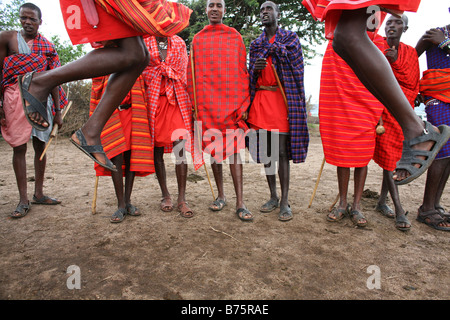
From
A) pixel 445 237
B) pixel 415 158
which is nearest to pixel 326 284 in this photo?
pixel 415 158

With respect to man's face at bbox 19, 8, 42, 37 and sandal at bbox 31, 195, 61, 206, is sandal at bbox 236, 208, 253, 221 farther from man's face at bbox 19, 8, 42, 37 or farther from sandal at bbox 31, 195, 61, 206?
man's face at bbox 19, 8, 42, 37

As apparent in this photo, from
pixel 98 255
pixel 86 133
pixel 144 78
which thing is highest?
pixel 144 78

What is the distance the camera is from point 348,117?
2.83m

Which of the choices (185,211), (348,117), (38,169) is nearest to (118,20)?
(185,211)

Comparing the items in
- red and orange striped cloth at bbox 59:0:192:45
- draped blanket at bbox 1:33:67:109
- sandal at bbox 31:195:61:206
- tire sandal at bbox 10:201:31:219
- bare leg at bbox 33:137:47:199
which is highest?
red and orange striped cloth at bbox 59:0:192:45

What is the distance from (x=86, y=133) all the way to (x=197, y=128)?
1.66 meters

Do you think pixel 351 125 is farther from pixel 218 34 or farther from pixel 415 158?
pixel 218 34

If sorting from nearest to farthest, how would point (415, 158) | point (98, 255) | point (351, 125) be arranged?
point (415, 158) < point (98, 255) < point (351, 125)

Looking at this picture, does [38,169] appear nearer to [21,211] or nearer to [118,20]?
[21,211]

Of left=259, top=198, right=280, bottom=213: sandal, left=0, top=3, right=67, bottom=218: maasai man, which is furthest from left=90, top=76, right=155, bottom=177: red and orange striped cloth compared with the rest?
left=259, top=198, right=280, bottom=213: sandal

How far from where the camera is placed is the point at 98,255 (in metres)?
2.10

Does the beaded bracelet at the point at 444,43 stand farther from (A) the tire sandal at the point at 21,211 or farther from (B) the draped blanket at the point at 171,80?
(A) the tire sandal at the point at 21,211

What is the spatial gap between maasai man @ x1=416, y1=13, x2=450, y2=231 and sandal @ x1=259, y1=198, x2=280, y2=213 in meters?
1.41

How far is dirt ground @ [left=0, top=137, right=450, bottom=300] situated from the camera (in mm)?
1693
